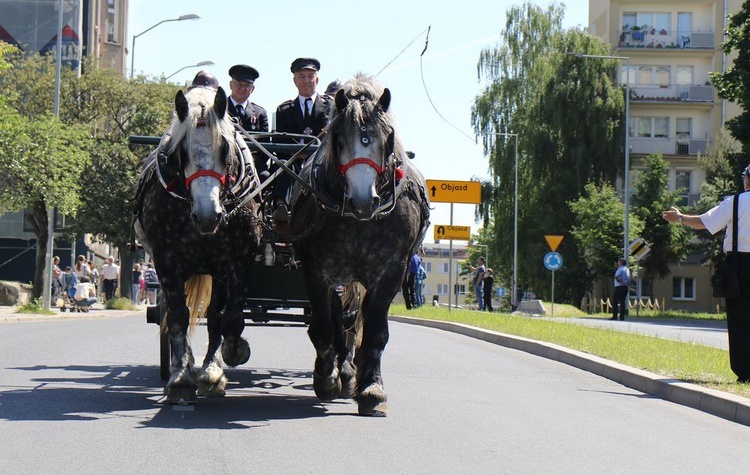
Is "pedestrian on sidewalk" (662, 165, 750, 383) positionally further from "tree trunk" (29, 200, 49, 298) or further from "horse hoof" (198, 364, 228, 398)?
"tree trunk" (29, 200, 49, 298)

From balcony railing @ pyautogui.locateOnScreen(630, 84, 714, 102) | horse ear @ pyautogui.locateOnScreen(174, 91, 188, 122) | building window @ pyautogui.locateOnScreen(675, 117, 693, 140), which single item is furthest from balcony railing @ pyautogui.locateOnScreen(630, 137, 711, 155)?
horse ear @ pyautogui.locateOnScreen(174, 91, 188, 122)

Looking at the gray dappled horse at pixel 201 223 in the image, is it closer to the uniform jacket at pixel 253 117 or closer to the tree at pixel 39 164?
the uniform jacket at pixel 253 117

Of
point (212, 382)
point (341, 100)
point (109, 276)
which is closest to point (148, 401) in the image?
point (212, 382)

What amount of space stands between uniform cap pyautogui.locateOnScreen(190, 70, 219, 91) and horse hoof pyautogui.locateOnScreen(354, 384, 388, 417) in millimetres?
2819

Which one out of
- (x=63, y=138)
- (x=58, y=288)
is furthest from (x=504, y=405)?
(x=58, y=288)

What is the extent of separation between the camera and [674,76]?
73.1 meters

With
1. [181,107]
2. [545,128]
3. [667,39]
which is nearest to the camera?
[181,107]

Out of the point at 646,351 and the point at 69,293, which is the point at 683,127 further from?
the point at 646,351

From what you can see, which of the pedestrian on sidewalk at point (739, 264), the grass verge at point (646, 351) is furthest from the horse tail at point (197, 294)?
the grass verge at point (646, 351)

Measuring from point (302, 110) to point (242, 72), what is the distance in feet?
2.13

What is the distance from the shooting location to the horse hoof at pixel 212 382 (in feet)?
29.7

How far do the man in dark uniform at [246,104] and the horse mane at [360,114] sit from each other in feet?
7.48

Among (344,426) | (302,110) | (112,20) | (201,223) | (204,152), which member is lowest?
(344,426)

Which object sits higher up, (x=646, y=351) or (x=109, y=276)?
(x=109, y=276)
